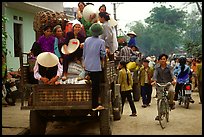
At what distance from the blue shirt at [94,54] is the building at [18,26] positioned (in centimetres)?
714

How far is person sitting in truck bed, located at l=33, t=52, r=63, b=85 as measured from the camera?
652 cm

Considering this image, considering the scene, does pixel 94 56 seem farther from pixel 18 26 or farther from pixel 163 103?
pixel 18 26

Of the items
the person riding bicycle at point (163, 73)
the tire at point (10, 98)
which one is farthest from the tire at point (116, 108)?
the tire at point (10, 98)

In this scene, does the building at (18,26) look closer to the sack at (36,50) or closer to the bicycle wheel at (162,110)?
the sack at (36,50)

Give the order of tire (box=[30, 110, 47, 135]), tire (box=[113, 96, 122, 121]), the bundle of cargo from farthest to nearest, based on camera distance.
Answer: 1. tire (box=[113, 96, 122, 121])
2. the bundle of cargo
3. tire (box=[30, 110, 47, 135])

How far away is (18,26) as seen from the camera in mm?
15594

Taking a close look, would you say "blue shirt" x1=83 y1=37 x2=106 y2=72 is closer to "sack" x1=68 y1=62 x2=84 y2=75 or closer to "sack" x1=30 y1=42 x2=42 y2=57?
"sack" x1=68 y1=62 x2=84 y2=75

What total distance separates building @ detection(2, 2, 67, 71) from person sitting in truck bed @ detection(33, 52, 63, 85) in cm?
691

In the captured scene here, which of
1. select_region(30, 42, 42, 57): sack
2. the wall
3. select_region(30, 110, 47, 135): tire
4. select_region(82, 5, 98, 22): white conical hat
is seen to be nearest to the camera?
select_region(30, 110, 47, 135): tire

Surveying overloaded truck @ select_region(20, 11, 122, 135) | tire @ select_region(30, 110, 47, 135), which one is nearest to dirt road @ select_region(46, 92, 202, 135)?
tire @ select_region(30, 110, 47, 135)

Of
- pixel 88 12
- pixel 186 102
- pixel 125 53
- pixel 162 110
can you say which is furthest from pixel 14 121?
pixel 186 102

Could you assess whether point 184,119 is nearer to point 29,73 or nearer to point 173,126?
point 173,126

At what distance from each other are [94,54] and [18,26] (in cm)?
965

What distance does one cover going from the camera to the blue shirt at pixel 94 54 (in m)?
6.69
